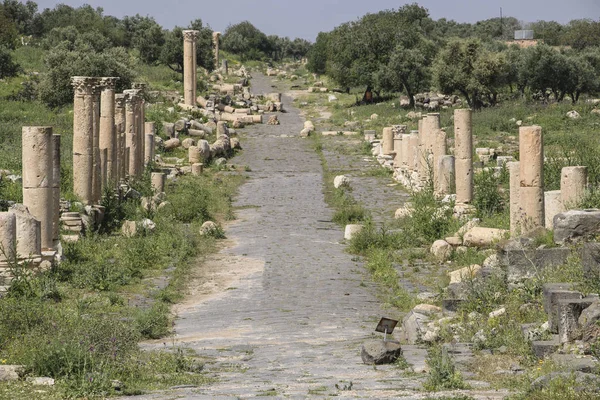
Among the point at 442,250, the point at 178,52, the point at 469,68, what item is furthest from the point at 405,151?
the point at 178,52

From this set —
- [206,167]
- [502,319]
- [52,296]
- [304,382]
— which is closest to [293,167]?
[206,167]

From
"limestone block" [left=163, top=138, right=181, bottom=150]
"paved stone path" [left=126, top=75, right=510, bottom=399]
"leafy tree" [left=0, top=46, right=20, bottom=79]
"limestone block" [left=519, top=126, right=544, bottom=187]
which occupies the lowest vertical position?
Result: "paved stone path" [left=126, top=75, right=510, bottom=399]

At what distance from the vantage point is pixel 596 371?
38.3ft

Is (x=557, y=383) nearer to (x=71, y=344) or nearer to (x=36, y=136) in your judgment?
(x=71, y=344)

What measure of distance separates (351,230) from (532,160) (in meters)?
4.95

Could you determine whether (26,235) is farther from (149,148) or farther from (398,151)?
(398,151)

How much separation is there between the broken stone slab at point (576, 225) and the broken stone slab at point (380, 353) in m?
4.33

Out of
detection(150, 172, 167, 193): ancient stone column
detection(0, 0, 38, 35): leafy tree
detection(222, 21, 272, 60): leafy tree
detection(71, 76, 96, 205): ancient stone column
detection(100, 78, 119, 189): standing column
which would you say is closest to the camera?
detection(71, 76, 96, 205): ancient stone column

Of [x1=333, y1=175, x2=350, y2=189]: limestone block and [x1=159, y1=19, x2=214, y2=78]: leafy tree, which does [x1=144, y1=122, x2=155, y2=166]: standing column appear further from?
[x1=159, y1=19, x2=214, y2=78]: leafy tree

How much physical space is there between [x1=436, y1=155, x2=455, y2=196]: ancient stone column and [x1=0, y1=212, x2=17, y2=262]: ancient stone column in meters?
12.6

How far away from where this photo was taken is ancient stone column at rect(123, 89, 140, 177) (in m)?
32.5

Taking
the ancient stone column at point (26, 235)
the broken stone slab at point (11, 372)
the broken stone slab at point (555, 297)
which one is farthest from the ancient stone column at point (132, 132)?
the broken stone slab at point (11, 372)

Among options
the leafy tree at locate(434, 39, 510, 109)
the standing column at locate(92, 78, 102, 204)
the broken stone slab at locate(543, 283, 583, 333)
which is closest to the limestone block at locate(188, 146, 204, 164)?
the standing column at locate(92, 78, 102, 204)

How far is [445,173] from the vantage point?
28.0 meters
